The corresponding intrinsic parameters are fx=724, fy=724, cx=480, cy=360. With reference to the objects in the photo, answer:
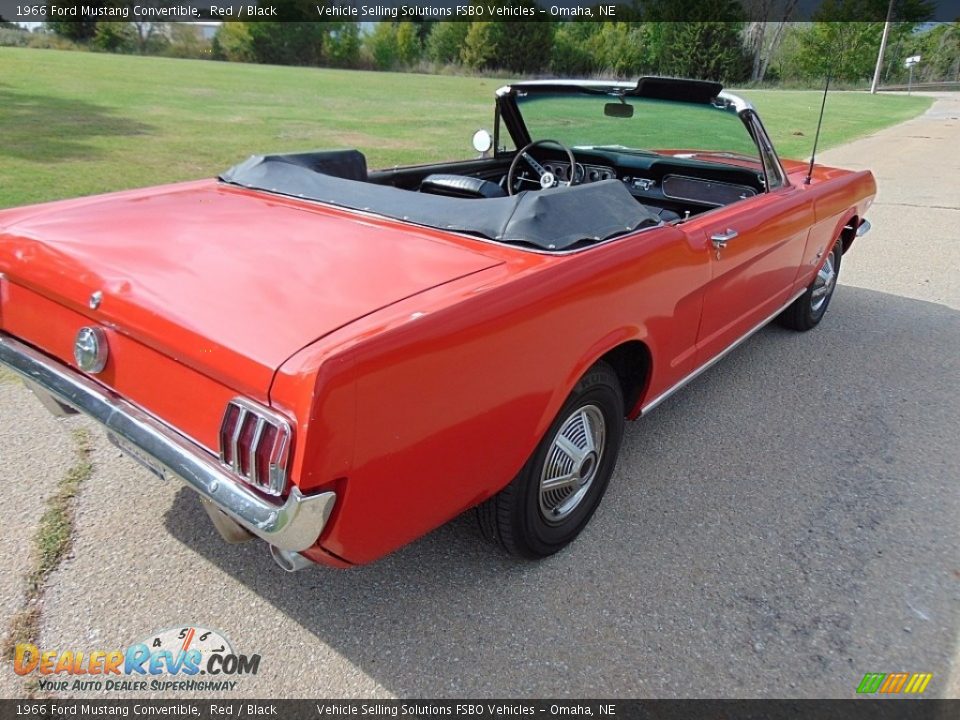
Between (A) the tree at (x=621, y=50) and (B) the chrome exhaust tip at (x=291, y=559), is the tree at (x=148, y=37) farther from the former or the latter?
(B) the chrome exhaust tip at (x=291, y=559)

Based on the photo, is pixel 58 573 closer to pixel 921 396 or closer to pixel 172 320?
pixel 172 320

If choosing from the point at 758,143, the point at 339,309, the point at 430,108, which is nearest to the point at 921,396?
the point at 758,143

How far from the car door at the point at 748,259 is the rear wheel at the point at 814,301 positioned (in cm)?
71

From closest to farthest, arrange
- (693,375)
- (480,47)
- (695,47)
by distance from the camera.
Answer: (693,375) → (695,47) → (480,47)

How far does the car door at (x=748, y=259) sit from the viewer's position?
2.99m

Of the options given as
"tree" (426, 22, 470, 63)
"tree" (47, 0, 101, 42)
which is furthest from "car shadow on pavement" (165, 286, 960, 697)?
"tree" (47, 0, 101, 42)

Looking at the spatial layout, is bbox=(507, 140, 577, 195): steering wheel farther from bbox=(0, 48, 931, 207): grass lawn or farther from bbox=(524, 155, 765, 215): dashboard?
bbox=(0, 48, 931, 207): grass lawn

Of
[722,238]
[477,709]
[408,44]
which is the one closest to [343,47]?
[408,44]

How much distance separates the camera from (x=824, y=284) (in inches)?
187

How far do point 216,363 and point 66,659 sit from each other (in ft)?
3.42

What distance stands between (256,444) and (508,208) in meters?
1.19

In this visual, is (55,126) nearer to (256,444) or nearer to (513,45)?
(256,444)

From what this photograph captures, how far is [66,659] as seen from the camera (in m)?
2.04

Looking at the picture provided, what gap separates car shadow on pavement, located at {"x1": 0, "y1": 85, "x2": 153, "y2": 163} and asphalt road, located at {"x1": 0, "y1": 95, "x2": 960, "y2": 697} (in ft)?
28.2
